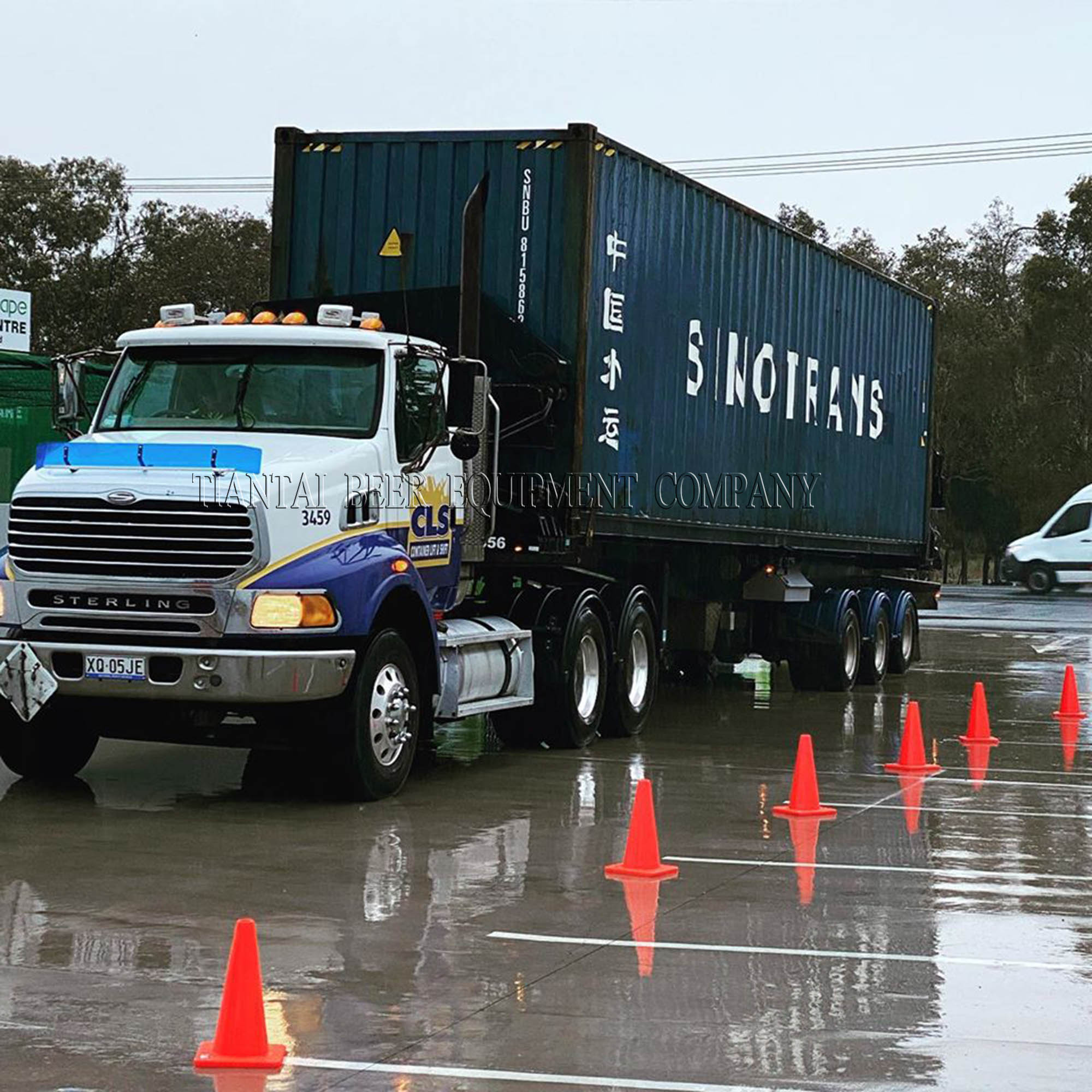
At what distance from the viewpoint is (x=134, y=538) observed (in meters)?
11.9

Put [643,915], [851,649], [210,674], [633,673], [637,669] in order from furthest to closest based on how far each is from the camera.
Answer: [851,649], [637,669], [633,673], [210,674], [643,915]

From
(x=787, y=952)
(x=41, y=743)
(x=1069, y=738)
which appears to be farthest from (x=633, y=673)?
(x=787, y=952)

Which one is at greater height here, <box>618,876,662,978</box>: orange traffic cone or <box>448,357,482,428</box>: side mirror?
<box>448,357,482,428</box>: side mirror

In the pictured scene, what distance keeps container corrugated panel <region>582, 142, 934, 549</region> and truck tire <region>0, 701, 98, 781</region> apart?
4.38 metres

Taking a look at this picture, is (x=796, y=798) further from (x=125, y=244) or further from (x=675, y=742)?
(x=125, y=244)

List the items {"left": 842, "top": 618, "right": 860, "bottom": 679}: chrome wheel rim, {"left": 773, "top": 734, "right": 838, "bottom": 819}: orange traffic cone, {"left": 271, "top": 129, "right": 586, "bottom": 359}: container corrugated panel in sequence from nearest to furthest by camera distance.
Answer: {"left": 773, "top": 734, "right": 838, "bottom": 819}: orange traffic cone, {"left": 271, "top": 129, "right": 586, "bottom": 359}: container corrugated panel, {"left": 842, "top": 618, "right": 860, "bottom": 679}: chrome wheel rim

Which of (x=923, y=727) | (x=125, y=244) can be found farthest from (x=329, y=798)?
(x=125, y=244)

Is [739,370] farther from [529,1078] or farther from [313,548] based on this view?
[529,1078]

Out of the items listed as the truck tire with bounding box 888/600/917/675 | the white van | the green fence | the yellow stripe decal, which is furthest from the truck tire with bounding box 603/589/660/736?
the white van

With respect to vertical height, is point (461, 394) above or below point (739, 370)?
below

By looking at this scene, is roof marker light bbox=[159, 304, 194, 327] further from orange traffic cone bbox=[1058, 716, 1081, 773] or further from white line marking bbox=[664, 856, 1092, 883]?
orange traffic cone bbox=[1058, 716, 1081, 773]

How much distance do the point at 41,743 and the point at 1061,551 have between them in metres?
42.9

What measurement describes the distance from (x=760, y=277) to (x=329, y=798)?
27.1 feet

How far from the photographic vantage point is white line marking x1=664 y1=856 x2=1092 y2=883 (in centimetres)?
1051
